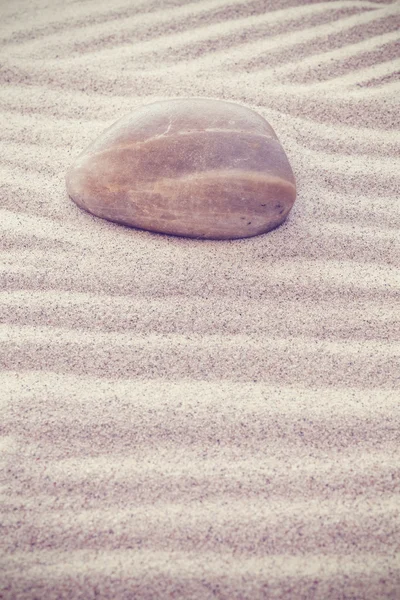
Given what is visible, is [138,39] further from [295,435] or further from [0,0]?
[295,435]

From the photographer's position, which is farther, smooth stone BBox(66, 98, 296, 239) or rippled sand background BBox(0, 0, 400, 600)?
smooth stone BBox(66, 98, 296, 239)

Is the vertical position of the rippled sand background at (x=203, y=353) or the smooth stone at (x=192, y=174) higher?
the smooth stone at (x=192, y=174)

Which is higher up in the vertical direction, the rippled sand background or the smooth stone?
the smooth stone

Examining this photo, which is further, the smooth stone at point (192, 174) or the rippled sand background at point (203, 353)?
the smooth stone at point (192, 174)

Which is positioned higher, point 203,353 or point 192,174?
point 192,174
